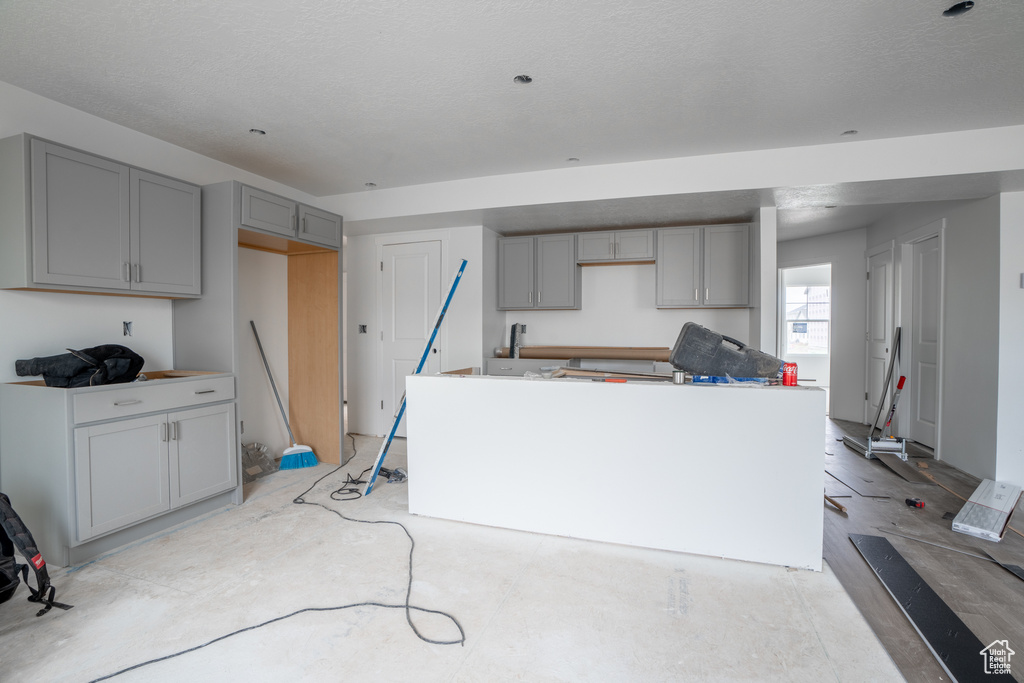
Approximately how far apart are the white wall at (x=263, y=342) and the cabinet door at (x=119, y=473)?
125 centimetres

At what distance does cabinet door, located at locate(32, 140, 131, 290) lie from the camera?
2363 mm

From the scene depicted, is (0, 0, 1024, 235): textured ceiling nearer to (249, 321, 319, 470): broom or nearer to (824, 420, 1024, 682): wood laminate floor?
(249, 321, 319, 470): broom

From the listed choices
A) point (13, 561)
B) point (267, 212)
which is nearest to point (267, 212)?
point (267, 212)

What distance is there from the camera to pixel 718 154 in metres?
3.57

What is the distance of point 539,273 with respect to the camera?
500 cm

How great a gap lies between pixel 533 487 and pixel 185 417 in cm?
216

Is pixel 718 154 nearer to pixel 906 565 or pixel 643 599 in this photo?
pixel 906 565

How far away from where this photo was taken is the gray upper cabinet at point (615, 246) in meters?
4.66

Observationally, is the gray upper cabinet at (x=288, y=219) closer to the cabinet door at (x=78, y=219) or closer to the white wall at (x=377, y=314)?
the cabinet door at (x=78, y=219)

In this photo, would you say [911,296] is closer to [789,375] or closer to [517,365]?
[789,375]

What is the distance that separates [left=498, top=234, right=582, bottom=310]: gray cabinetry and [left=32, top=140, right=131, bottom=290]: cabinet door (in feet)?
10.6

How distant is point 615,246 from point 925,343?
317 centimetres

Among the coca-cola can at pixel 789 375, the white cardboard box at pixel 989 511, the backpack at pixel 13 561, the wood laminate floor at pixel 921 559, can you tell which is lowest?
the wood laminate floor at pixel 921 559

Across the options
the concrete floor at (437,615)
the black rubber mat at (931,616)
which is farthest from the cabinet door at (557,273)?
the black rubber mat at (931,616)
